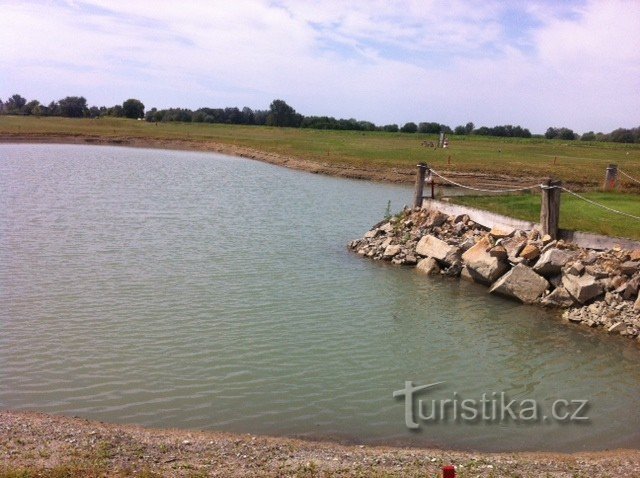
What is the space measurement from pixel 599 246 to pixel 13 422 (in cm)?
1391

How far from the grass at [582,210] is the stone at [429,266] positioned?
2781 mm

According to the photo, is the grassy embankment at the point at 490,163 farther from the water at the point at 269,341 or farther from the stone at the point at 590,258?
the water at the point at 269,341

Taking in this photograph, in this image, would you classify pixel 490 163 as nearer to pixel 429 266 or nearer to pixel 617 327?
pixel 429 266

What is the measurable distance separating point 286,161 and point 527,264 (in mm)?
46266

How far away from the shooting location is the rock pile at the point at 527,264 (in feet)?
51.5

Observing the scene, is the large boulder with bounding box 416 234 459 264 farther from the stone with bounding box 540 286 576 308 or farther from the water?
the stone with bounding box 540 286 576 308

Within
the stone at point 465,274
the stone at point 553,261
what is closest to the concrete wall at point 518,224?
the stone at point 553,261

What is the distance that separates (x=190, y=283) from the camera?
17.5m

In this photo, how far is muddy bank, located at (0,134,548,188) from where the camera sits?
48.3 m

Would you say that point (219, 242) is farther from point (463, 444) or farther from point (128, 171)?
point (128, 171)

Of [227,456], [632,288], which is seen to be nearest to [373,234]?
[632,288]

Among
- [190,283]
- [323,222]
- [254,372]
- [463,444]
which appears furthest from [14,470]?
[323,222]

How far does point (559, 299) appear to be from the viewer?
1675 cm

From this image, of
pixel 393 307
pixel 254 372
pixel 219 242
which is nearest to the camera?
pixel 254 372
